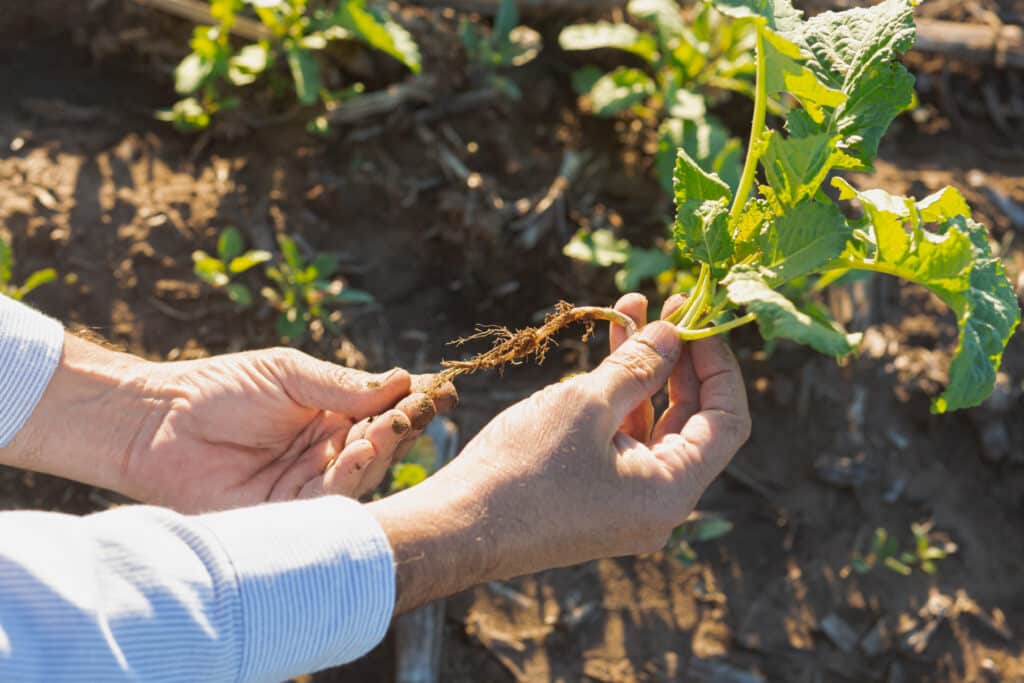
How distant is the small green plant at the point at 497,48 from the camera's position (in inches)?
147

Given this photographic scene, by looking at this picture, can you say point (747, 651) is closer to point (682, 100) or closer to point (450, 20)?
point (682, 100)

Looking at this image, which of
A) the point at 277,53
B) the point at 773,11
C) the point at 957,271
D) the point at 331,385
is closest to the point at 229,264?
the point at 277,53

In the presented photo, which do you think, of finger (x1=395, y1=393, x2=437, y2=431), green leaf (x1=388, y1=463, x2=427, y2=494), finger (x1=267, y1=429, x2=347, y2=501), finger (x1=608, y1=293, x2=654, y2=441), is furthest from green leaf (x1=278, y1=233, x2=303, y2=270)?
finger (x1=608, y1=293, x2=654, y2=441)

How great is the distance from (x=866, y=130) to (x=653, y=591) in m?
1.68

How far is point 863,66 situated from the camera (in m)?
2.07

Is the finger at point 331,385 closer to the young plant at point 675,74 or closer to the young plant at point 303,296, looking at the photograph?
the young plant at point 303,296

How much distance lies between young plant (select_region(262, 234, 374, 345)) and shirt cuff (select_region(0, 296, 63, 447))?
989 mm

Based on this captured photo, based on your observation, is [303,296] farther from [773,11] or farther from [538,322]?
[773,11]

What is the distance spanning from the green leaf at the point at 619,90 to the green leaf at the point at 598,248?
0.54m

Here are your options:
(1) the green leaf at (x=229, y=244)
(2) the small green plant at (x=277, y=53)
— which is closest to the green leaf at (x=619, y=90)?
(2) the small green plant at (x=277, y=53)

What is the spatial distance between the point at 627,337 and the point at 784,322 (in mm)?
632

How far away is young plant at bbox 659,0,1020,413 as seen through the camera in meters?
1.89

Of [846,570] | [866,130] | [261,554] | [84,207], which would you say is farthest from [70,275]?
[846,570]

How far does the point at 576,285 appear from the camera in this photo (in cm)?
354
